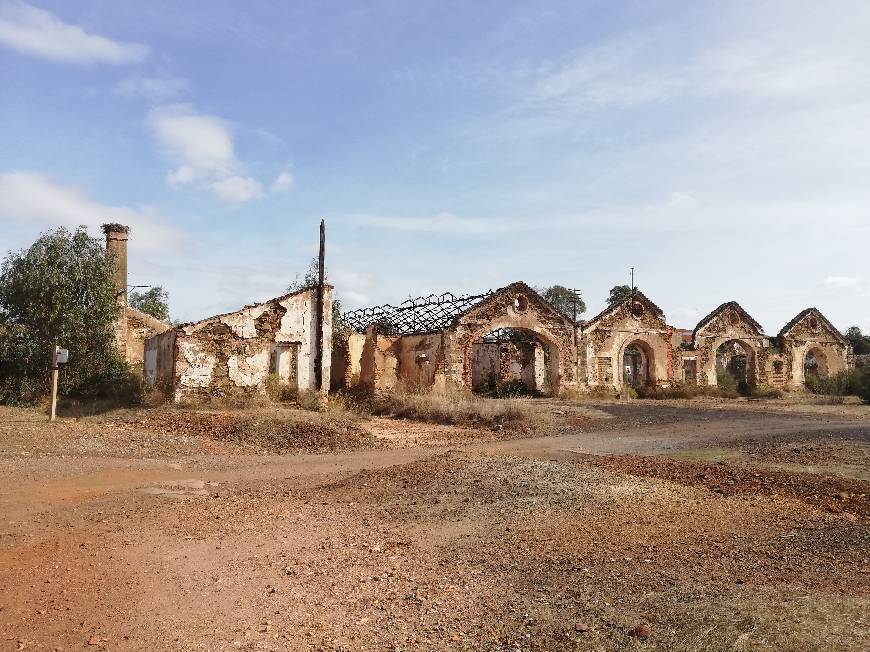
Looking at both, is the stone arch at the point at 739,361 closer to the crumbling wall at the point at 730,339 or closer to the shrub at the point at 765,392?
the crumbling wall at the point at 730,339

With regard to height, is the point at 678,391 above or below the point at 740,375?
below

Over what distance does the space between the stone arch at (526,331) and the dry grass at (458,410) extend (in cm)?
310

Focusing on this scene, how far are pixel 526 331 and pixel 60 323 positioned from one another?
17.1m

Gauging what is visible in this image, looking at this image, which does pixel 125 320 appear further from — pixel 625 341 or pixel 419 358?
pixel 625 341

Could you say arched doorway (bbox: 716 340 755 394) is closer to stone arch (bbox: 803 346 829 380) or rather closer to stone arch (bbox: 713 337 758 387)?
stone arch (bbox: 713 337 758 387)

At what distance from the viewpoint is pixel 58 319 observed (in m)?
22.7

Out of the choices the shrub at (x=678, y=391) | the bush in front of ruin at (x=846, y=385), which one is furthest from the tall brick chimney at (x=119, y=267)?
the bush in front of ruin at (x=846, y=385)

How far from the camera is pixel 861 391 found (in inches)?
1193

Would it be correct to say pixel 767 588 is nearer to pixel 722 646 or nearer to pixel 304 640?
pixel 722 646

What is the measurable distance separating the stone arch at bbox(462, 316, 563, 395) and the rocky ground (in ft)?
40.2

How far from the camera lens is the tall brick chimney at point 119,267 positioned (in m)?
24.8

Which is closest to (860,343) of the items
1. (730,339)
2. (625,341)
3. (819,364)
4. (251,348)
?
(819,364)

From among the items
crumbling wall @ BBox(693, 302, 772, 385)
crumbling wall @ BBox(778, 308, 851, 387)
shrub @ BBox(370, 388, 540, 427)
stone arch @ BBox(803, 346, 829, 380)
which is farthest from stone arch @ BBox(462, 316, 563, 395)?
stone arch @ BBox(803, 346, 829, 380)

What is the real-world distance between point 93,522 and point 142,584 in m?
2.69
